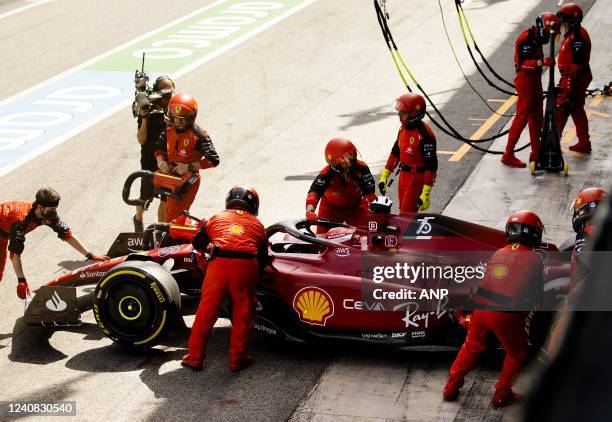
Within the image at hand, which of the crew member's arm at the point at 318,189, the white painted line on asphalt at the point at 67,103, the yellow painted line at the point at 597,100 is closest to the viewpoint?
the crew member's arm at the point at 318,189

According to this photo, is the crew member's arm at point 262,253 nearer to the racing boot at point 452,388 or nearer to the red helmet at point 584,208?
the racing boot at point 452,388

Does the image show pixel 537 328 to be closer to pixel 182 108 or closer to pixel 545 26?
pixel 182 108

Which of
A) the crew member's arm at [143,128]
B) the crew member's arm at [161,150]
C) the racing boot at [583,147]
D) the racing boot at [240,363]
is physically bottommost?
the racing boot at [240,363]

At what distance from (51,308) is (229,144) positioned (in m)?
7.15

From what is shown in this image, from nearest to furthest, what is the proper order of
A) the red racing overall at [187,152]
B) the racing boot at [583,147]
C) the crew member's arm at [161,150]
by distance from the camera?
the red racing overall at [187,152], the crew member's arm at [161,150], the racing boot at [583,147]

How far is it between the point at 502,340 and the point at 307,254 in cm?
218

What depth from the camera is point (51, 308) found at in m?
8.52

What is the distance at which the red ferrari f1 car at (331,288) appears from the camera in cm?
762

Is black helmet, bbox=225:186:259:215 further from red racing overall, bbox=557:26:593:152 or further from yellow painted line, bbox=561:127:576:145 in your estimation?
yellow painted line, bbox=561:127:576:145

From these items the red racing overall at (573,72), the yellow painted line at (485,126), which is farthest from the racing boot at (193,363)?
the red racing overall at (573,72)

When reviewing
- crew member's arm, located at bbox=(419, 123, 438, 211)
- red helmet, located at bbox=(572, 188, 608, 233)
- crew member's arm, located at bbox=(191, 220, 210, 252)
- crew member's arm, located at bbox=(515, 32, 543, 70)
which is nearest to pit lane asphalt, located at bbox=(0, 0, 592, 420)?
crew member's arm, located at bbox=(191, 220, 210, 252)

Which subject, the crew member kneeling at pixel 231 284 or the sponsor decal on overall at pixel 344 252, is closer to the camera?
the crew member kneeling at pixel 231 284

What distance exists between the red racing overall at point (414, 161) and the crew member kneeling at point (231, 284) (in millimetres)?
2719

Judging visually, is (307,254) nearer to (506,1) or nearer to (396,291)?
(396,291)
